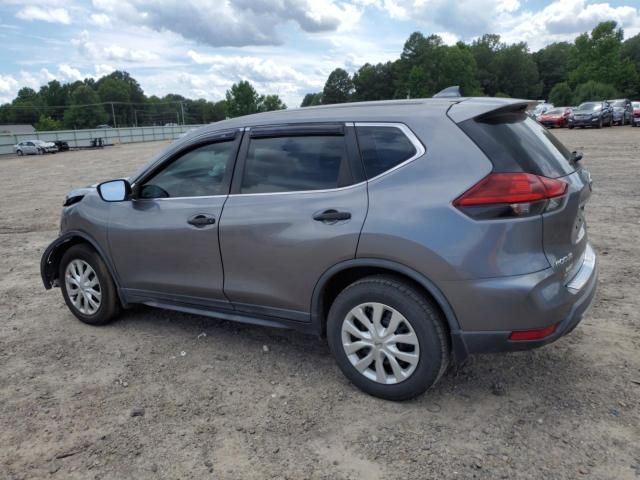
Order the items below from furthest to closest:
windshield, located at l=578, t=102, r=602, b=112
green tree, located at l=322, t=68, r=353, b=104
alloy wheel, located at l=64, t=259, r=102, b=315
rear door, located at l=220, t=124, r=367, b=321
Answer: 1. green tree, located at l=322, t=68, r=353, b=104
2. windshield, located at l=578, t=102, r=602, b=112
3. alloy wheel, located at l=64, t=259, r=102, b=315
4. rear door, located at l=220, t=124, r=367, b=321

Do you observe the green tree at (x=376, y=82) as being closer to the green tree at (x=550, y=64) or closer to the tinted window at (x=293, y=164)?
the green tree at (x=550, y=64)

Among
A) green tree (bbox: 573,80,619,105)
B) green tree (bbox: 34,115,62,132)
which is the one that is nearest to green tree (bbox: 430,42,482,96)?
green tree (bbox: 573,80,619,105)

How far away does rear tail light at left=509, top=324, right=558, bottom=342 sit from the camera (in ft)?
9.36

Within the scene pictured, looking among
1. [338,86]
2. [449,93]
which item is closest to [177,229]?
[449,93]

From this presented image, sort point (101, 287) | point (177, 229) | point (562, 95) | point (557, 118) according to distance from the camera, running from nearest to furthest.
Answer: point (177, 229)
point (101, 287)
point (557, 118)
point (562, 95)

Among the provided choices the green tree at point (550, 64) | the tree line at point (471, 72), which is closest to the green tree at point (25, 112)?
the tree line at point (471, 72)

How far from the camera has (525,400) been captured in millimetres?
3203

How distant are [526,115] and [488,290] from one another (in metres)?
1.27

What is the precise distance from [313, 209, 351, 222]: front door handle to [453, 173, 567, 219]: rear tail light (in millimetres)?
641

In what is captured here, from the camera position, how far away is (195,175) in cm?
396

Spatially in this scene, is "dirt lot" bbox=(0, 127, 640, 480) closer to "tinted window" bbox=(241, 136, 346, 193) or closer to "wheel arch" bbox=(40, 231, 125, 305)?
"wheel arch" bbox=(40, 231, 125, 305)

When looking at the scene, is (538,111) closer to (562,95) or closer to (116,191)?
(116,191)

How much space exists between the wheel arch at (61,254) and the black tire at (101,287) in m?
0.04

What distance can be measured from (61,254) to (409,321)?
3349 millimetres
